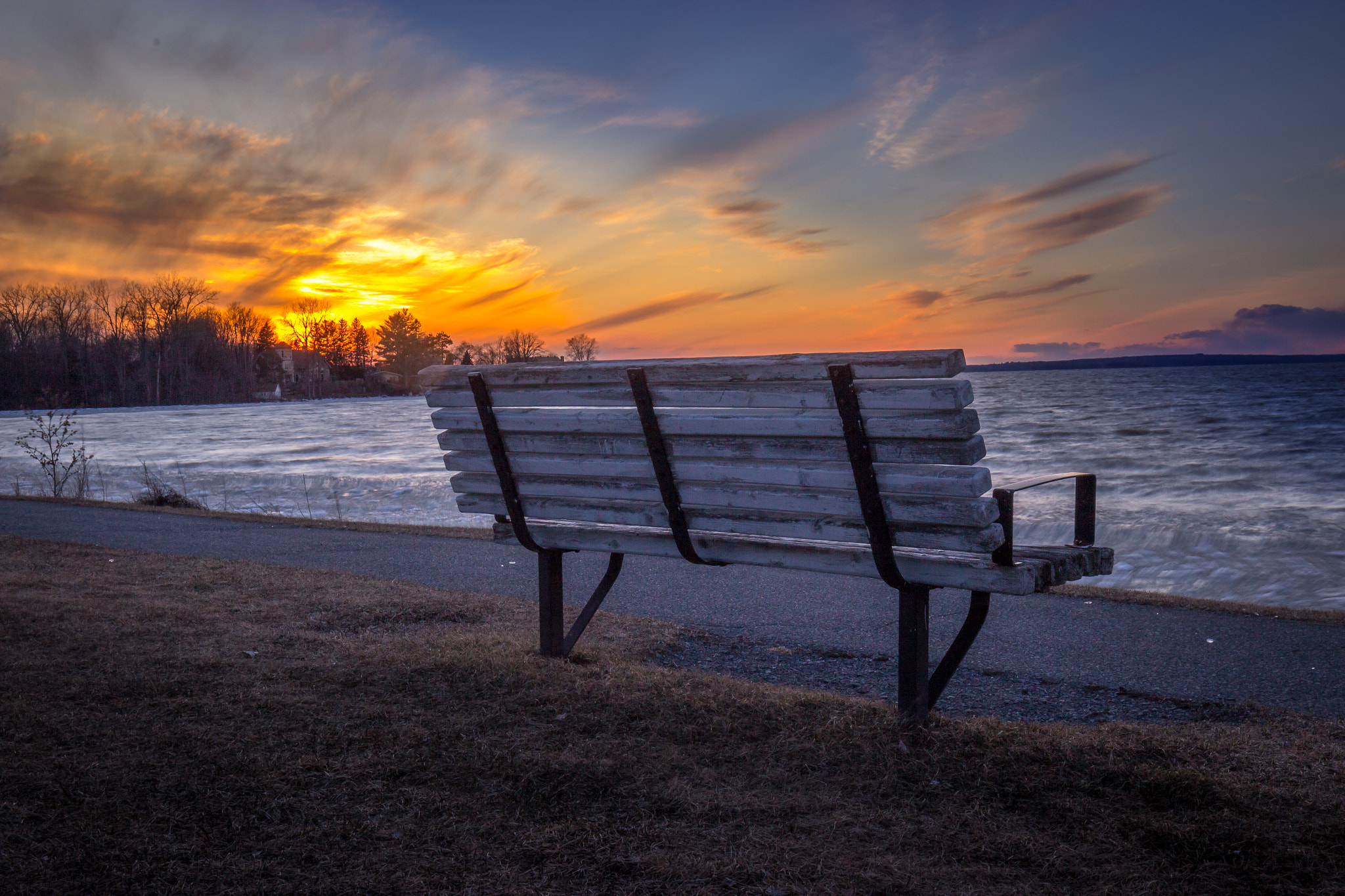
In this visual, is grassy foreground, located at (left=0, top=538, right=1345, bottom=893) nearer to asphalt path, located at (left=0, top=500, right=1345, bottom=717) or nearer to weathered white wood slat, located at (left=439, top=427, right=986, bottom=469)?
asphalt path, located at (left=0, top=500, right=1345, bottom=717)

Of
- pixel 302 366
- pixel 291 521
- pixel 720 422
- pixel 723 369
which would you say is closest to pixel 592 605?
pixel 720 422

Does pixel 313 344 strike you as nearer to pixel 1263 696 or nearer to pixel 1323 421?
pixel 1323 421

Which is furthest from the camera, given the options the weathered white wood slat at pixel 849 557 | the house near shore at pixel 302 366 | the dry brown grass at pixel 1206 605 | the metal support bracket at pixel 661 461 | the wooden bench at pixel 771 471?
the house near shore at pixel 302 366

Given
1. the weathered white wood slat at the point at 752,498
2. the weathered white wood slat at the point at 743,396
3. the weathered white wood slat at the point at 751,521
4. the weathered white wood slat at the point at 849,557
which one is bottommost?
the weathered white wood slat at the point at 849,557

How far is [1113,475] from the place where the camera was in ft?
74.0

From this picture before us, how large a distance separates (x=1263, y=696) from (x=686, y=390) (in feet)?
9.66

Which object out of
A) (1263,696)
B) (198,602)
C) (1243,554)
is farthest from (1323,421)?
(198,602)

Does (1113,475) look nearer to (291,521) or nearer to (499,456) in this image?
(291,521)

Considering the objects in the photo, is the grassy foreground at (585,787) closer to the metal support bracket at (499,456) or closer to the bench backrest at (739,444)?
the metal support bracket at (499,456)

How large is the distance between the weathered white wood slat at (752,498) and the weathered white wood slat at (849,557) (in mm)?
143

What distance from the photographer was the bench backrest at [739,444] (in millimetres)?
2643

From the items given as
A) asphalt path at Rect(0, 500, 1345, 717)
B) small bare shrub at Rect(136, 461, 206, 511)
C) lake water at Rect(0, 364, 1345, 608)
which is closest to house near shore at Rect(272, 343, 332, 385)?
lake water at Rect(0, 364, 1345, 608)

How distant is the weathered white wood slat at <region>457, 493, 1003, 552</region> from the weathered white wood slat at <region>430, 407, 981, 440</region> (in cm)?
31

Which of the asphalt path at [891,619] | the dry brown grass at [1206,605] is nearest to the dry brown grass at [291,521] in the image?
the asphalt path at [891,619]
